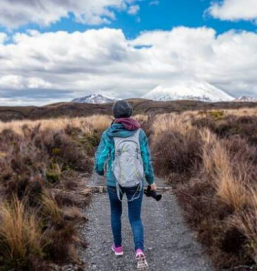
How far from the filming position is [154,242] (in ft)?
16.3

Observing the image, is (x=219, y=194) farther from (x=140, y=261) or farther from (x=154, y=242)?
(x=140, y=261)

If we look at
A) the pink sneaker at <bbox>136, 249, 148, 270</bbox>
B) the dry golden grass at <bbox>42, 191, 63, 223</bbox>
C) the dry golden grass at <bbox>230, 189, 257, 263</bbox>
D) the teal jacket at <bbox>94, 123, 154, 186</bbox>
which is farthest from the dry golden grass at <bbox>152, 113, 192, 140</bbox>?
the pink sneaker at <bbox>136, 249, 148, 270</bbox>

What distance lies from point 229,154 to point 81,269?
4267mm

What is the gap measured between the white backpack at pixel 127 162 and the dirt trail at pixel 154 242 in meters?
1.02

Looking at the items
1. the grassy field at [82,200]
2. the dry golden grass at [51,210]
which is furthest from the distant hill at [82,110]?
the dry golden grass at [51,210]

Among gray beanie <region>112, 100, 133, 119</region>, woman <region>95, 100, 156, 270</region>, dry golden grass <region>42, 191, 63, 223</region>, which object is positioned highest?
gray beanie <region>112, 100, 133, 119</region>

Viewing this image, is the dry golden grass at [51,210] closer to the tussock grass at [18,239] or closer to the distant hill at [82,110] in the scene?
the tussock grass at [18,239]

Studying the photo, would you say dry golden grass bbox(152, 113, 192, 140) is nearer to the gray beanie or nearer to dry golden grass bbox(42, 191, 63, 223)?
dry golden grass bbox(42, 191, 63, 223)

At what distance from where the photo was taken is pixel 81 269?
13.6 ft

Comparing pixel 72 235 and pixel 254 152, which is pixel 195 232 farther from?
pixel 254 152

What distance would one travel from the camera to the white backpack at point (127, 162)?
4.17 m

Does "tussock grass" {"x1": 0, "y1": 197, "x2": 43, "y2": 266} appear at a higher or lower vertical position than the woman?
lower

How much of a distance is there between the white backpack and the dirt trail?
1025 millimetres

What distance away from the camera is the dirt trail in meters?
4.29
